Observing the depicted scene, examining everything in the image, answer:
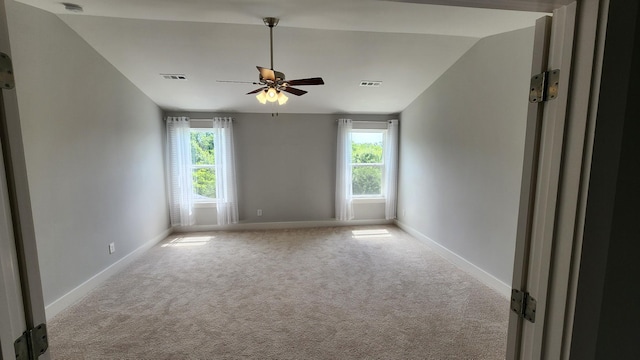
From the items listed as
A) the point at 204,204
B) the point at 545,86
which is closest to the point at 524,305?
the point at 545,86

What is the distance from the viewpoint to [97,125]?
9.81 feet

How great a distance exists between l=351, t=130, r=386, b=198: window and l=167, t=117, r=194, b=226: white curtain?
3142 millimetres

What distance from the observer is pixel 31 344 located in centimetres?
67

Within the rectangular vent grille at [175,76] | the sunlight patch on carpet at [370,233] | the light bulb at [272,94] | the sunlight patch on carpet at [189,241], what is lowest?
the sunlight patch on carpet at [189,241]

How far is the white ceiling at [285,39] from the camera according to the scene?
230 cm

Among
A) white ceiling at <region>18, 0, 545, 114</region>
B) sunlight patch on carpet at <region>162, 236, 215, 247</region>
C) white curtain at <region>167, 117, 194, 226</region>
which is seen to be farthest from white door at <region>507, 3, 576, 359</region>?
white curtain at <region>167, 117, 194, 226</region>

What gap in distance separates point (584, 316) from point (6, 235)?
4.82 ft

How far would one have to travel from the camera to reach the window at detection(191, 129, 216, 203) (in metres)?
4.96

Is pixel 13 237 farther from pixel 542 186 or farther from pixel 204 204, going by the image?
pixel 204 204

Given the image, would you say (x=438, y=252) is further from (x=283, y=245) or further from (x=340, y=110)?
(x=340, y=110)

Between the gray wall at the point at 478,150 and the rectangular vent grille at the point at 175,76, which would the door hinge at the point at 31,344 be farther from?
the rectangular vent grille at the point at 175,76

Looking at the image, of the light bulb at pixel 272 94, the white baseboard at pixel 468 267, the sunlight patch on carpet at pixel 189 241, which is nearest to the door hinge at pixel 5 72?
the light bulb at pixel 272 94

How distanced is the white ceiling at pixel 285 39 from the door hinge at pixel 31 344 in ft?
8.01

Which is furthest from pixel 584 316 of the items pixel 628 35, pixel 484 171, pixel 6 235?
pixel 484 171
